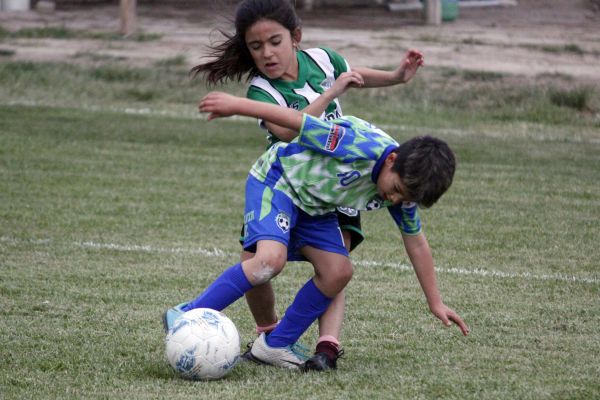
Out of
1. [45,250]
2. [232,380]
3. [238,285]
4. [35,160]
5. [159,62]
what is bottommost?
[159,62]

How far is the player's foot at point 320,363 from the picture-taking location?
4176mm

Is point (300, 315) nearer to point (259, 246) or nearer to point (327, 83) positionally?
point (259, 246)

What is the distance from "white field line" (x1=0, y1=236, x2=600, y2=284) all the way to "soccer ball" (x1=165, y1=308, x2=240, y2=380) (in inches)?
90.1

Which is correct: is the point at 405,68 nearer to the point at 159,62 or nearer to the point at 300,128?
the point at 300,128

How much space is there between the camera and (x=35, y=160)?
30.5 feet

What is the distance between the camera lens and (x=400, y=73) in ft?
14.5

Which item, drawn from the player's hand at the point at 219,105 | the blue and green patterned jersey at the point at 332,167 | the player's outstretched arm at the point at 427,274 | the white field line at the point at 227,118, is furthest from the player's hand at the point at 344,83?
the white field line at the point at 227,118

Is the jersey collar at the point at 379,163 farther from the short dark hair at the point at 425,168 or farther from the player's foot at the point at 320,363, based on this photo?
the player's foot at the point at 320,363

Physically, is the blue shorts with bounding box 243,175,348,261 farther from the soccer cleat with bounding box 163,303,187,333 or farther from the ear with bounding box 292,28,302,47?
the ear with bounding box 292,28,302,47

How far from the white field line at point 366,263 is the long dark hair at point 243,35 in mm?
1965

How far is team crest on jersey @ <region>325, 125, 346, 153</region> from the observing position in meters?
3.94

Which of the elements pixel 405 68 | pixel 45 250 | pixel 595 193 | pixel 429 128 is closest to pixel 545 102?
pixel 429 128

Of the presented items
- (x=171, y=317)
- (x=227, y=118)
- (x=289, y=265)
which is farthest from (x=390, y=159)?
(x=227, y=118)

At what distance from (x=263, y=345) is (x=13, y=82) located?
1035 cm
